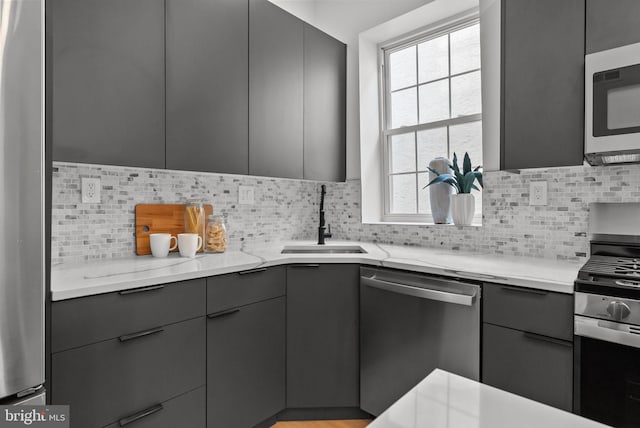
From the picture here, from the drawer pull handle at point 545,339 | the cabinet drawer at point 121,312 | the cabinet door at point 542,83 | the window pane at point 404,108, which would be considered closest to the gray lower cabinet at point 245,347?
the cabinet drawer at point 121,312

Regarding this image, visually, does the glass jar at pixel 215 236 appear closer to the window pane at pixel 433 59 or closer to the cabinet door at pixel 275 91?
the cabinet door at pixel 275 91

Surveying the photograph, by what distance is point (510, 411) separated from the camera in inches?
21.8

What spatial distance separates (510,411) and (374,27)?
2663 millimetres

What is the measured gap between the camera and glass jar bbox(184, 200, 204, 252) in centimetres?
208

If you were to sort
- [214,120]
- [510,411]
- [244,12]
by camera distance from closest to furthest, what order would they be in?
[510,411], [214,120], [244,12]

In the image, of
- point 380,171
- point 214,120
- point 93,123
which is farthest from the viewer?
point 380,171

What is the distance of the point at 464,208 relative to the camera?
2191 millimetres

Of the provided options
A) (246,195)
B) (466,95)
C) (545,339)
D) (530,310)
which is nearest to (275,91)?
(246,195)

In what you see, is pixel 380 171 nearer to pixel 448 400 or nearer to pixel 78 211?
pixel 78 211

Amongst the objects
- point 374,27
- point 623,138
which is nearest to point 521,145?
point 623,138

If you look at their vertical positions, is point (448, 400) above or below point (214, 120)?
below

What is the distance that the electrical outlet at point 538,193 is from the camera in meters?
1.90

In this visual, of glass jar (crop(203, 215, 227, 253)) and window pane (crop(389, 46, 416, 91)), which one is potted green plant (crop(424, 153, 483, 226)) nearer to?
window pane (crop(389, 46, 416, 91))

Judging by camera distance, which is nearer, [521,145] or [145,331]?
[145,331]
